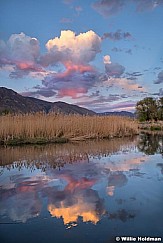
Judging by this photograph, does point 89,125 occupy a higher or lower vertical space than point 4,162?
higher

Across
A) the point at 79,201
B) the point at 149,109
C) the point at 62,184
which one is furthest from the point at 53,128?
the point at 149,109

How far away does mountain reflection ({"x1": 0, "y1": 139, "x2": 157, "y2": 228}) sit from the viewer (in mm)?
3391

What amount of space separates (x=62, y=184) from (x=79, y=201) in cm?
104

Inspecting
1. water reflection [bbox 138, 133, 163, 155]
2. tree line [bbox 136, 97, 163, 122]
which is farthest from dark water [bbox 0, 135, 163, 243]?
tree line [bbox 136, 97, 163, 122]

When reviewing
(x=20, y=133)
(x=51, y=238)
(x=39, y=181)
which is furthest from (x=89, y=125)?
(x=51, y=238)

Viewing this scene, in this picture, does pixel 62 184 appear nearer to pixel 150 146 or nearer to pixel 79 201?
pixel 79 201

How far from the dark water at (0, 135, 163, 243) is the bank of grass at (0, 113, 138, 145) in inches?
195

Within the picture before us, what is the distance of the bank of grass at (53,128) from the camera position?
11661mm

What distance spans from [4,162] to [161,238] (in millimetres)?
5277

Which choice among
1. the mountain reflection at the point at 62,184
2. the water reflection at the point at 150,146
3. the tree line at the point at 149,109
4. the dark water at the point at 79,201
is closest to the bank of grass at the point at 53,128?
the water reflection at the point at 150,146

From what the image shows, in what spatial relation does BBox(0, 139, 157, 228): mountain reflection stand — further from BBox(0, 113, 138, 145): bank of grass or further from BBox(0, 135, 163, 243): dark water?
BBox(0, 113, 138, 145): bank of grass

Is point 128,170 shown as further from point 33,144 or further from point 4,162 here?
point 33,144

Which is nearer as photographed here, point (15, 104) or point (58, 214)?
point (58, 214)

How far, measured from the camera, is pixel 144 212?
3383 mm
